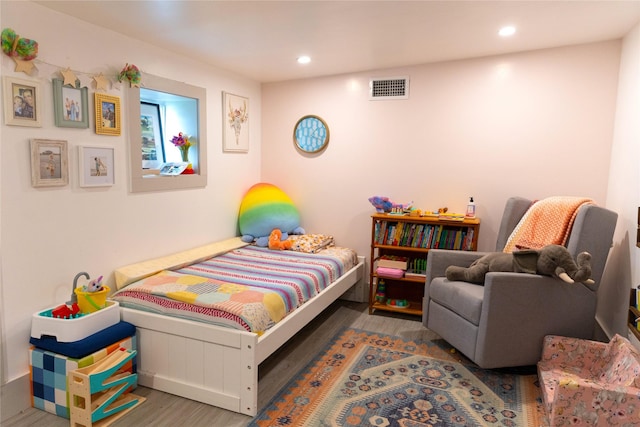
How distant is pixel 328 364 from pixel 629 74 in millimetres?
2808

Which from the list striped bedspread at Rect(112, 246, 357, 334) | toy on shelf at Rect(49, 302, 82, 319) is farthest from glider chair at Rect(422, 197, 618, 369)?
toy on shelf at Rect(49, 302, 82, 319)

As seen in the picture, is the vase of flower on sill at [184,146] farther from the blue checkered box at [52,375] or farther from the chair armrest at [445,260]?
the chair armrest at [445,260]

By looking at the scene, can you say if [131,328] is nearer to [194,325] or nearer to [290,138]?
[194,325]

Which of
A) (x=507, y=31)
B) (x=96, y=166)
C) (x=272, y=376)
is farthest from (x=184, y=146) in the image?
(x=507, y=31)

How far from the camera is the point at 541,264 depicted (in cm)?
237

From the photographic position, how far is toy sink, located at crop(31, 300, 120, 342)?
2.08 m

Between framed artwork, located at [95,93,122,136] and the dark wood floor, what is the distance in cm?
163

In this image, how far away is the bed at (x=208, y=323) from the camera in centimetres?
210

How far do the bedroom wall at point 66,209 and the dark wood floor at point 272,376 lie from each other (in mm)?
570

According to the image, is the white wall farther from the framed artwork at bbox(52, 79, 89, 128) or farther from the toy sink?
the framed artwork at bbox(52, 79, 89, 128)

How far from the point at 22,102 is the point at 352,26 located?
1940 mm

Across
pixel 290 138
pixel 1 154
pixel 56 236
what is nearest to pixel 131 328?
pixel 56 236

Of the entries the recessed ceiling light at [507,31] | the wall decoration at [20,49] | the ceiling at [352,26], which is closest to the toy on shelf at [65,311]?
Answer: the wall decoration at [20,49]

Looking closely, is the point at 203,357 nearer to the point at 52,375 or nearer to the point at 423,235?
the point at 52,375
